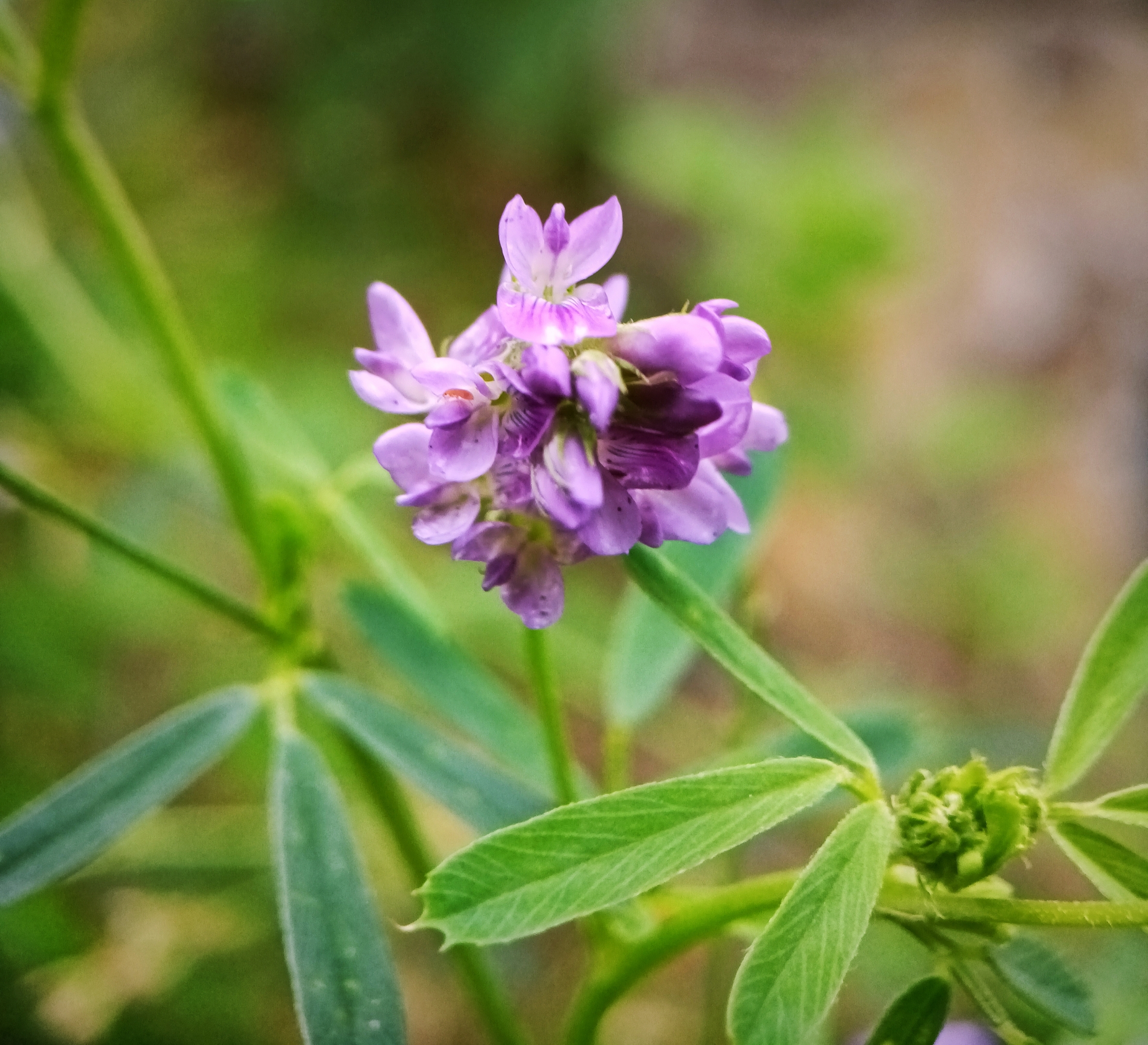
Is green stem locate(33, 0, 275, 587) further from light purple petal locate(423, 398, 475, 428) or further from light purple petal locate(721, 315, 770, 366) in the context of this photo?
light purple petal locate(721, 315, 770, 366)

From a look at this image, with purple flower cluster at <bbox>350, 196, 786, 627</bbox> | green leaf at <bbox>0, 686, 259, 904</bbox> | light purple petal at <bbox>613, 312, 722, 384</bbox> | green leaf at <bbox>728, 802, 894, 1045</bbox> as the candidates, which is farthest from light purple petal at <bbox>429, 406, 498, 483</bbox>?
green leaf at <bbox>0, 686, 259, 904</bbox>

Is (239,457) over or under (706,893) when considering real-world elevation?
over

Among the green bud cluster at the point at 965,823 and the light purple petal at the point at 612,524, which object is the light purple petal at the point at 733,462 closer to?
the light purple petal at the point at 612,524

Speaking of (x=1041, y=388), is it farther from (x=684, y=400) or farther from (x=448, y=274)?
(x=684, y=400)

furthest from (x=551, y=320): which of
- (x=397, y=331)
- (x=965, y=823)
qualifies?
(x=965, y=823)

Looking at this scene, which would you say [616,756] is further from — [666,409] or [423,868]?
[666,409]

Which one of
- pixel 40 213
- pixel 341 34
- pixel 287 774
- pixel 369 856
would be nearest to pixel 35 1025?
pixel 369 856
